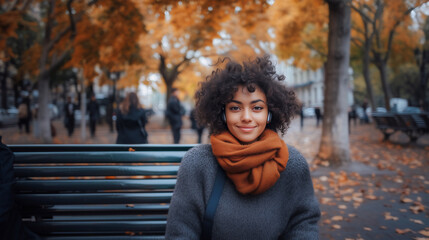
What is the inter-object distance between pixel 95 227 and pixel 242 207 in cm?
139

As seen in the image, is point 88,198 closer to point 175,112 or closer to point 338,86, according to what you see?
point 338,86

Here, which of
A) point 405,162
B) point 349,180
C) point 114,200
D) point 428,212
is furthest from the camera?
point 405,162

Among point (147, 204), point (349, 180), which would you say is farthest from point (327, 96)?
point (147, 204)

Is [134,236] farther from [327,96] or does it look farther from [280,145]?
[327,96]

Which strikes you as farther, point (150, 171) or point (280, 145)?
point (150, 171)

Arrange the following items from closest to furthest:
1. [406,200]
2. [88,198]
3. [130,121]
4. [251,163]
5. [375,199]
A: 1. [251,163]
2. [88,198]
3. [406,200]
4. [375,199]
5. [130,121]

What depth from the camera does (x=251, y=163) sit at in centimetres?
154

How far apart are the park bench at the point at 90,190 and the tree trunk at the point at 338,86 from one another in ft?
18.0

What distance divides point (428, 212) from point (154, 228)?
3823mm

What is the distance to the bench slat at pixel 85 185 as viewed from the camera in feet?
7.71

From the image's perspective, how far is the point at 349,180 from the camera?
5.90 meters

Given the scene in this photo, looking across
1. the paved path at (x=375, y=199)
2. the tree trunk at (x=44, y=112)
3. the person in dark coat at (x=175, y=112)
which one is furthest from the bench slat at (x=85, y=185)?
the tree trunk at (x=44, y=112)

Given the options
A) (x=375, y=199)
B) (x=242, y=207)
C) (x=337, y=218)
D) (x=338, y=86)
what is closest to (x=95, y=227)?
(x=242, y=207)

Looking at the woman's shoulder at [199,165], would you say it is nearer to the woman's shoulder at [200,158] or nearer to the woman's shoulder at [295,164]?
the woman's shoulder at [200,158]
